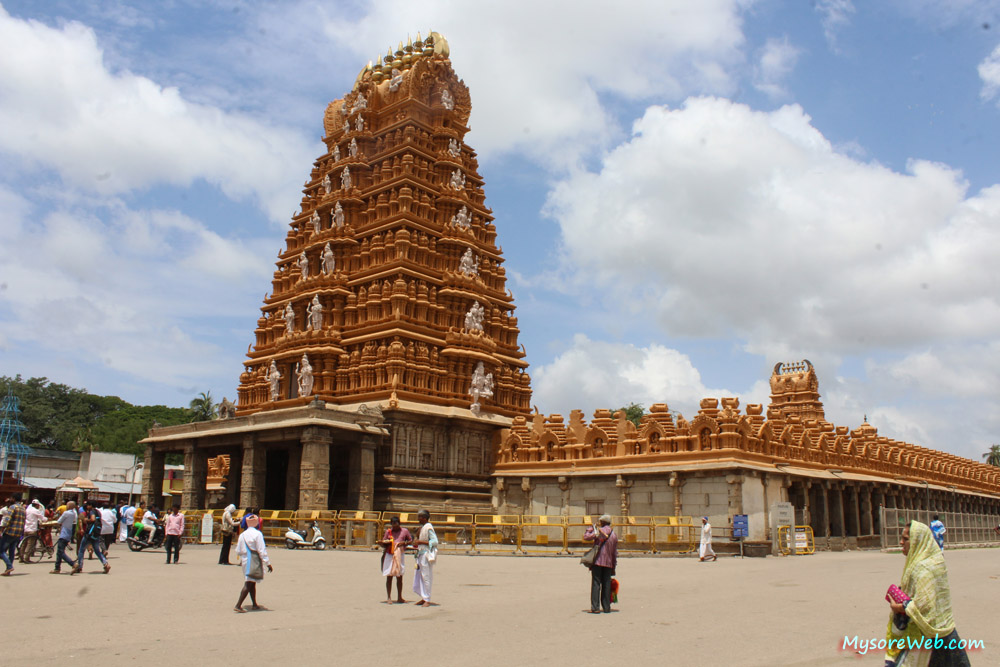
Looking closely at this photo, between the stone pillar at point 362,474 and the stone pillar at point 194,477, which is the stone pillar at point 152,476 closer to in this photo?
the stone pillar at point 194,477

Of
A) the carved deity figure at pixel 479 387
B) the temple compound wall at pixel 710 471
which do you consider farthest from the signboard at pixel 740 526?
the carved deity figure at pixel 479 387

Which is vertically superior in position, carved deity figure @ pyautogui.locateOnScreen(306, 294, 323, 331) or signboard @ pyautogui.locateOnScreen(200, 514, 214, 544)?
carved deity figure @ pyautogui.locateOnScreen(306, 294, 323, 331)

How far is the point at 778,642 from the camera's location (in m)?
10.1

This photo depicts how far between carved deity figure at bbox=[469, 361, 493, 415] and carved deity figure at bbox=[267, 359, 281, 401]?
35.1 ft

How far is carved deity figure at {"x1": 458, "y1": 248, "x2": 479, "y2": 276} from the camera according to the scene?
43.9 m

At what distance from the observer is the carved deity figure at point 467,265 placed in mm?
43938

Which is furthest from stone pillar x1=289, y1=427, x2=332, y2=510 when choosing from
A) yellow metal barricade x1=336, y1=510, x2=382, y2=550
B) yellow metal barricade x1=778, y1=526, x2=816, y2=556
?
yellow metal barricade x1=778, y1=526, x2=816, y2=556

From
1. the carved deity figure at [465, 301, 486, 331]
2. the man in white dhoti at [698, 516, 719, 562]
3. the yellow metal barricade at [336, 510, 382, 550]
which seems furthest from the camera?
the carved deity figure at [465, 301, 486, 331]

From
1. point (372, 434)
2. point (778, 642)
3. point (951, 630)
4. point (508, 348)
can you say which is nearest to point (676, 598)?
point (778, 642)

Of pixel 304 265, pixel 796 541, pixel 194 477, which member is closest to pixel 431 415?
pixel 194 477

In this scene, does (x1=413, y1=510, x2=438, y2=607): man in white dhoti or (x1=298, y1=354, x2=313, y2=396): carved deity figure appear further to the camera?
(x1=298, y1=354, x2=313, y2=396): carved deity figure

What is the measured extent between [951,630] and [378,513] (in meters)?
27.6

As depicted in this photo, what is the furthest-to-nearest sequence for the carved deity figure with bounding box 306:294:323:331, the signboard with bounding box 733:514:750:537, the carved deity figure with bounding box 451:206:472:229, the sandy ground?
1. the carved deity figure with bounding box 451:206:472:229
2. the carved deity figure with bounding box 306:294:323:331
3. the signboard with bounding box 733:514:750:537
4. the sandy ground

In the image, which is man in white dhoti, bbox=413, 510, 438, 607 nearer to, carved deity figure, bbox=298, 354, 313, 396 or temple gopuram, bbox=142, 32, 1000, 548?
temple gopuram, bbox=142, 32, 1000, 548
